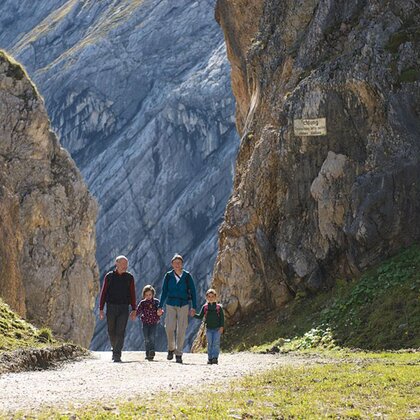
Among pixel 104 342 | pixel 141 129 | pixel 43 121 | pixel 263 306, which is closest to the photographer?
pixel 263 306

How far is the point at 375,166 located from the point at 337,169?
1.73 metres

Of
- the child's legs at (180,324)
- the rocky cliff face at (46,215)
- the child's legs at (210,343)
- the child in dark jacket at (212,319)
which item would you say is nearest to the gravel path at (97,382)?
the child's legs at (210,343)

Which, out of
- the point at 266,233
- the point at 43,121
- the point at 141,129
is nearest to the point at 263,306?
the point at 266,233

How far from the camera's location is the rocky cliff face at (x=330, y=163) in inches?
919

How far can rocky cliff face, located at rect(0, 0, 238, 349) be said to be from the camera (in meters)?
117

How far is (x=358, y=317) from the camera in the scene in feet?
64.8

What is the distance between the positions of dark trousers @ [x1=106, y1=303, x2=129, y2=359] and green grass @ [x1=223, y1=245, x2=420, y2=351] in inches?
217

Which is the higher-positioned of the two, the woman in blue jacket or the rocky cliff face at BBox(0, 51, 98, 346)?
the rocky cliff face at BBox(0, 51, 98, 346)

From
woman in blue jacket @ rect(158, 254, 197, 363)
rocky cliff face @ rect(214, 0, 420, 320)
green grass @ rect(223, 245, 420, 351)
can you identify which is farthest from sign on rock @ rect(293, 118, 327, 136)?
woman in blue jacket @ rect(158, 254, 197, 363)

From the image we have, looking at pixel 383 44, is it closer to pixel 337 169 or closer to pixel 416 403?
pixel 337 169

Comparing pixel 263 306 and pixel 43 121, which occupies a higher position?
pixel 43 121

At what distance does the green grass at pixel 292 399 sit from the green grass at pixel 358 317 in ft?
18.4

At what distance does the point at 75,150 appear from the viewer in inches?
5281

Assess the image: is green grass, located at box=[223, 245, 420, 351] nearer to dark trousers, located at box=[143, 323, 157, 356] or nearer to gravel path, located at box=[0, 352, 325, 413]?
gravel path, located at box=[0, 352, 325, 413]
